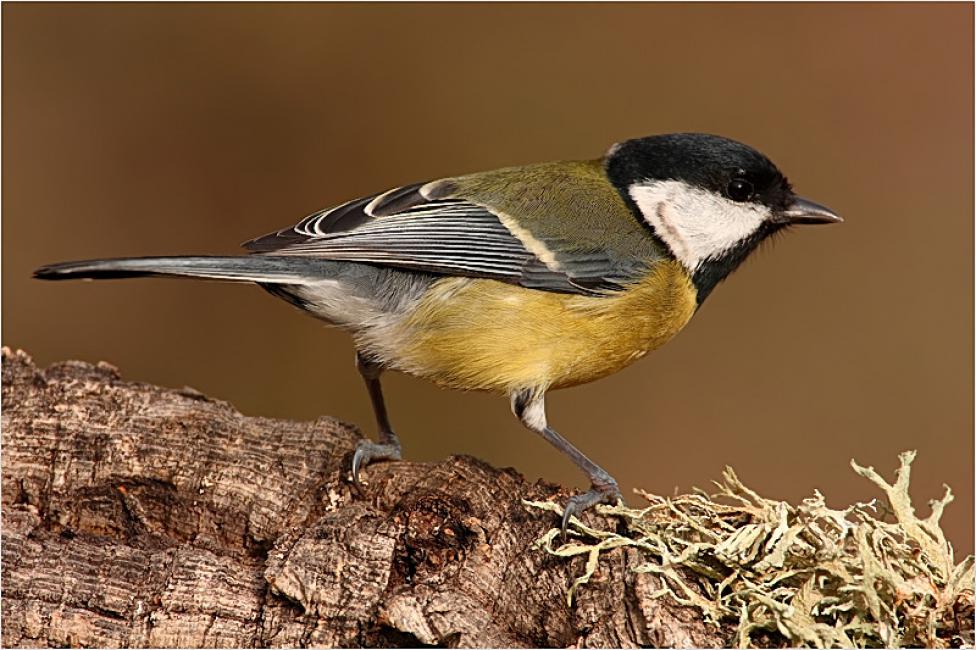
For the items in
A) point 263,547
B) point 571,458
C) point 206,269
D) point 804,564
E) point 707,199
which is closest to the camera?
point 804,564

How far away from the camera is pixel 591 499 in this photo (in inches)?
77.5

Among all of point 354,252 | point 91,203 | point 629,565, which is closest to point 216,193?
point 91,203

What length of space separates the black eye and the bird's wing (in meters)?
0.34

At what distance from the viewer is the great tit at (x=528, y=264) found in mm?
2312

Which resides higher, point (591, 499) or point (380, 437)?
point (380, 437)

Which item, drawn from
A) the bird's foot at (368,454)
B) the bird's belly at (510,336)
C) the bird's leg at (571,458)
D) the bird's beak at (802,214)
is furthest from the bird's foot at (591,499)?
the bird's beak at (802,214)

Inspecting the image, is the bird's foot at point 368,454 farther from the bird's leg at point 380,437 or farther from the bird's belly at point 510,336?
the bird's belly at point 510,336

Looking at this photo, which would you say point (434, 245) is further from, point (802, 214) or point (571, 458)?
point (802, 214)

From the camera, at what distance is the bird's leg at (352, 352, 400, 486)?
212 cm

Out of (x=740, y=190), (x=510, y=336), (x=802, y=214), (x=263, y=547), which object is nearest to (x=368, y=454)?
(x=263, y=547)

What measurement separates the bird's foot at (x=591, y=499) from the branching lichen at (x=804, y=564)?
0.03 m

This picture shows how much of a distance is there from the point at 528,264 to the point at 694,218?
1.56 feet

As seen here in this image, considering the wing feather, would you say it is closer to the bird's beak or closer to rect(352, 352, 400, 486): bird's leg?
rect(352, 352, 400, 486): bird's leg

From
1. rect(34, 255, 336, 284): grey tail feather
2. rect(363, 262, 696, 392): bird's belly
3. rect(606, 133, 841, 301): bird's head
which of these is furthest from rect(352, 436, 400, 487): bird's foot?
rect(606, 133, 841, 301): bird's head
